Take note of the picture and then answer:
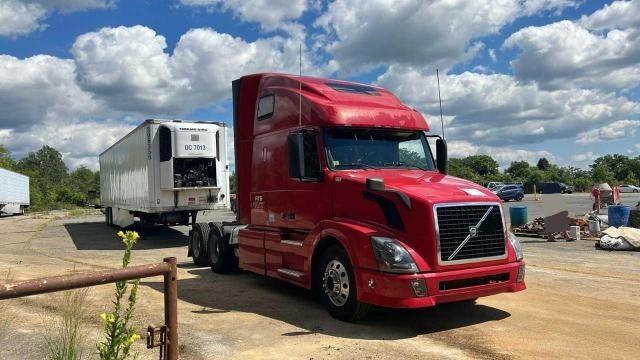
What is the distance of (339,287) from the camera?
650 centimetres

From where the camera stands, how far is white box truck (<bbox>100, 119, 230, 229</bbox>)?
1469cm

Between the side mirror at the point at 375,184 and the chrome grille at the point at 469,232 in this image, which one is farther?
the side mirror at the point at 375,184

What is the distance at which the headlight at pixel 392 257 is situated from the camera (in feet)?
18.9

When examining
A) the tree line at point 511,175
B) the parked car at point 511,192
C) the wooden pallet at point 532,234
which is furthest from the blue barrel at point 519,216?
the tree line at point 511,175

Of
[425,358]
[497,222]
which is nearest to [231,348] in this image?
[425,358]

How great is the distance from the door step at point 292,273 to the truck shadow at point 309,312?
1.39 ft

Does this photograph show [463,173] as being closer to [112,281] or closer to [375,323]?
[375,323]

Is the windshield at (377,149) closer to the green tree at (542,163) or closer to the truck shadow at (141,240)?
the truck shadow at (141,240)

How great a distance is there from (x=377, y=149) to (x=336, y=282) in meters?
1.93

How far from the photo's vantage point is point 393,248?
5.84 meters

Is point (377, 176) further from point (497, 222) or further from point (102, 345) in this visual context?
point (102, 345)

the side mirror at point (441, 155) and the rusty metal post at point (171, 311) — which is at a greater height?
the side mirror at point (441, 155)

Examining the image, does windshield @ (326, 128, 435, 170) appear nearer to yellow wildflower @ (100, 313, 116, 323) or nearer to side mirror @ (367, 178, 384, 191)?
side mirror @ (367, 178, 384, 191)

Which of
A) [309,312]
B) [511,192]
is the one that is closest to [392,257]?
[309,312]
